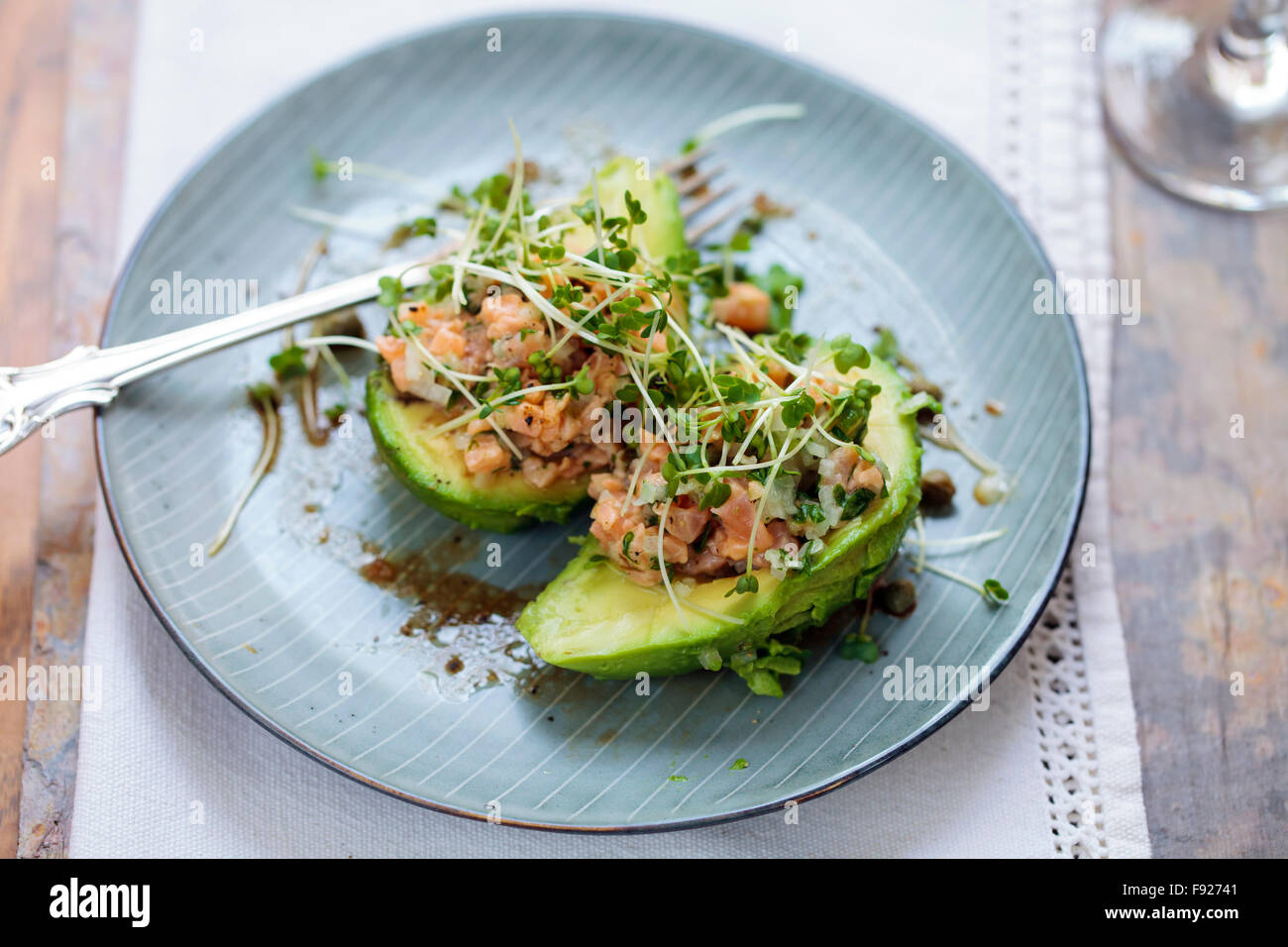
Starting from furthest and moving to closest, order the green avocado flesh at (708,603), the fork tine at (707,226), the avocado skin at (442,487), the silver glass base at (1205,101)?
the silver glass base at (1205,101)
the fork tine at (707,226)
the avocado skin at (442,487)
the green avocado flesh at (708,603)

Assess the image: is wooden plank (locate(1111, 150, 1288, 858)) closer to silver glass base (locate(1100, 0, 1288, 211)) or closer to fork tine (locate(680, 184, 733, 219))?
silver glass base (locate(1100, 0, 1288, 211))

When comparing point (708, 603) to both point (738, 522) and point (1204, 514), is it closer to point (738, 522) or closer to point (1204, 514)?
point (738, 522)

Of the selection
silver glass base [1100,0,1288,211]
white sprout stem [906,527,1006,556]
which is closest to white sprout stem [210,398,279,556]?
white sprout stem [906,527,1006,556]

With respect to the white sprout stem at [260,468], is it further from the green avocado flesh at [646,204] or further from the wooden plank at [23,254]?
Result: the green avocado flesh at [646,204]

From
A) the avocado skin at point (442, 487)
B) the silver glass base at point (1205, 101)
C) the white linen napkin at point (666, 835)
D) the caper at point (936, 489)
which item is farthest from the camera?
the silver glass base at point (1205, 101)

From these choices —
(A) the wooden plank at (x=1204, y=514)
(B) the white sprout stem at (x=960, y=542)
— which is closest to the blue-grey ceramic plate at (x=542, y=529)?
(B) the white sprout stem at (x=960, y=542)

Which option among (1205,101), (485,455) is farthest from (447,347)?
(1205,101)

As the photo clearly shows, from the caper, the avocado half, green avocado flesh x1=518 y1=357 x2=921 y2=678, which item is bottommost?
green avocado flesh x1=518 y1=357 x2=921 y2=678
